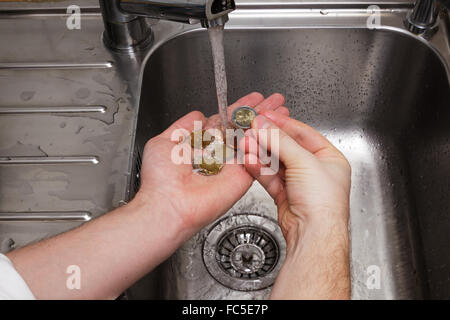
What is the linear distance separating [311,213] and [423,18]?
50 cm

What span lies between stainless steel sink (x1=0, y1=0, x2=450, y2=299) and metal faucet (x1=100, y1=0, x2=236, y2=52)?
1.3 inches

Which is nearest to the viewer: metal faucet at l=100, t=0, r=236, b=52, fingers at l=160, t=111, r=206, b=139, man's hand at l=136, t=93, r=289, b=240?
metal faucet at l=100, t=0, r=236, b=52

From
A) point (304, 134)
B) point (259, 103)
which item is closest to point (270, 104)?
point (259, 103)

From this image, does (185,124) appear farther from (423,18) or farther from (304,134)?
(423,18)

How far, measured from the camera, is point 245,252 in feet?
3.09

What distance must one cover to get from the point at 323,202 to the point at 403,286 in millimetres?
358

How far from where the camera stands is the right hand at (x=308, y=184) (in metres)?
0.67

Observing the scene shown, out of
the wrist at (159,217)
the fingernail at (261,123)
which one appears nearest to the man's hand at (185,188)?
the wrist at (159,217)

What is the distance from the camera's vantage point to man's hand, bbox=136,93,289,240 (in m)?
0.73

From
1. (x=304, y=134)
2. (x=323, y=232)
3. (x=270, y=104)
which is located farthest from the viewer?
A: (x=270, y=104)

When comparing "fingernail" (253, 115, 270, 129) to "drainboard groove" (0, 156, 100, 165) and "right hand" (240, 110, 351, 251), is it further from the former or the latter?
"drainboard groove" (0, 156, 100, 165)

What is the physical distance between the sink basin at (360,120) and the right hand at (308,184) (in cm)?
23

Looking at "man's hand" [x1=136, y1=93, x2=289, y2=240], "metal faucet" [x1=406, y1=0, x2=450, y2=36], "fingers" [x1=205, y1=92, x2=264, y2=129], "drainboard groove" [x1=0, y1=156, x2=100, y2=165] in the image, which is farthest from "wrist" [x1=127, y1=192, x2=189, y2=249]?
"metal faucet" [x1=406, y1=0, x2=450, y2=36]
